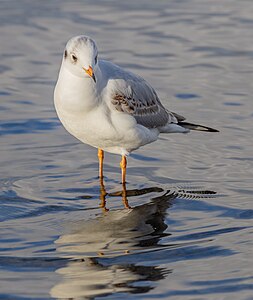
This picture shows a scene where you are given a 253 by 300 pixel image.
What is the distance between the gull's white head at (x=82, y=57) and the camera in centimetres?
741

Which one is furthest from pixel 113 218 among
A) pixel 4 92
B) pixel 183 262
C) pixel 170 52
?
pixel 170 52

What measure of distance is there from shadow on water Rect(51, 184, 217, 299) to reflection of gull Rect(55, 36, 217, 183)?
1.64ft

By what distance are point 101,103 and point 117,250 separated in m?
1.39

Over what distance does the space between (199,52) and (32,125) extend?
3.10 meters

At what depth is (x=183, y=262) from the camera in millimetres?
6531

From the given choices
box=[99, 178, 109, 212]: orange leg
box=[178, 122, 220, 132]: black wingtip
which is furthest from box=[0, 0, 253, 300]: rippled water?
box=[178, 122, 220, 132]: black wingtip

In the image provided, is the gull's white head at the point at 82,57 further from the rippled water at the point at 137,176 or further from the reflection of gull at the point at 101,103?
the rippled water at the point at 137,176

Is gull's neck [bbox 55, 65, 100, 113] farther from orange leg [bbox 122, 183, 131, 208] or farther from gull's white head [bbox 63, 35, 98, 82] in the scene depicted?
orange leg [bbox 122, 183, 131, 208]

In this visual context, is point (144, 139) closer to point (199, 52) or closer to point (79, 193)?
point (79, 193)

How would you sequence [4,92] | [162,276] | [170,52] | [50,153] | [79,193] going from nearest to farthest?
[162,276], [79,193], [50,153], [4,92], [170,52]

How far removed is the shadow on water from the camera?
243 inches

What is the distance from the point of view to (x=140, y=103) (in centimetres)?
831

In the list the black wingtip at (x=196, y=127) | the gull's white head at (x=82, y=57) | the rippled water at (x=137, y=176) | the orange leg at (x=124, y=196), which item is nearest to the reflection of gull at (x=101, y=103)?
the gull's white head at (x=82, y=57)

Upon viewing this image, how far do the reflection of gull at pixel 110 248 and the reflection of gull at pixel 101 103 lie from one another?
0.52 m
